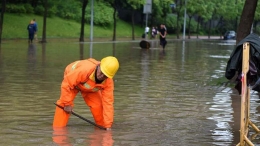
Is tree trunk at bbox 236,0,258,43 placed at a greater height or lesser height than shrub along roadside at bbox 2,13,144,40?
greater

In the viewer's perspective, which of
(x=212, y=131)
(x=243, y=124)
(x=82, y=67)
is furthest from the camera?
(x=212, y=131)

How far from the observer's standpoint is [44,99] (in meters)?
12.3

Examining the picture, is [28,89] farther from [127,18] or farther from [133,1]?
[127,18]

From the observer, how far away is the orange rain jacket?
8.42 metres

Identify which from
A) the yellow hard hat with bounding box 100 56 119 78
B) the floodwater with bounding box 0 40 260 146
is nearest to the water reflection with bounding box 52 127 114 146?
the floodwater with bounding box 0 40 260 146

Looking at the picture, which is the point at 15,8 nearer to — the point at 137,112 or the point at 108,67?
the point at 137,112

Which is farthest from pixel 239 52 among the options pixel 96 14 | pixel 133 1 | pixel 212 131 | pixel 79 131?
pixel 96 14

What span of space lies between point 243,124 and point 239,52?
95cm

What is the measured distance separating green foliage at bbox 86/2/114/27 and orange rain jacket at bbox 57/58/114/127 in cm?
4973

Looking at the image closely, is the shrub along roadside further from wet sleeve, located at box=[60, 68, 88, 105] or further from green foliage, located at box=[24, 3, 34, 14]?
wet sleeve, located at box=[60, 68, 88, 105]

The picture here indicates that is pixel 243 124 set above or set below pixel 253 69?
below

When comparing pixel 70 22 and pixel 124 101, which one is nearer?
pixel 124 101

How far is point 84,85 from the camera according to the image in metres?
8.51

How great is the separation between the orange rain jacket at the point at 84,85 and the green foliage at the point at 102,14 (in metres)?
49.7
